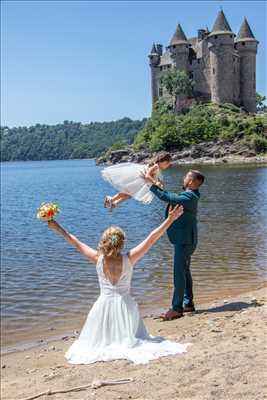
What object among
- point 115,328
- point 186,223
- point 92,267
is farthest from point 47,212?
point 92,267

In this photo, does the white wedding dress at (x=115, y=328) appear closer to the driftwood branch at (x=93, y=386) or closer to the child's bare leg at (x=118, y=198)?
the driftwood branch at (x=93, y=386)

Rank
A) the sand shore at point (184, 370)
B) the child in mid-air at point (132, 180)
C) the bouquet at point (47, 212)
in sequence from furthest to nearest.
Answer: the child in mid-air at point (132, 180)
the bouquet at point (47, 212)
the sand shore at point (184, 370)

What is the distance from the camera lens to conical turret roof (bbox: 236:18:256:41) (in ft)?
308

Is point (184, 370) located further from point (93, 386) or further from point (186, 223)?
point (186, 223)

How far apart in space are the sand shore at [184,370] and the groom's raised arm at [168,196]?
5.68 ft

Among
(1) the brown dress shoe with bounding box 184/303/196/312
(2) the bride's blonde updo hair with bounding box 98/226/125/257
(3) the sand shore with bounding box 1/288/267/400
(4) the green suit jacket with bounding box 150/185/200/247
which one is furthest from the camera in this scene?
(1) the brown dress shoe with bounding box 184/303/196/312

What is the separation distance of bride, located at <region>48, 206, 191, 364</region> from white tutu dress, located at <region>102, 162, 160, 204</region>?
0.84 m

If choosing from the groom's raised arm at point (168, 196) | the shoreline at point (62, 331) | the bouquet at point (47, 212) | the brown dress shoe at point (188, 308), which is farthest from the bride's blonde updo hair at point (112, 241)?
the shoreline at point (62, 331)

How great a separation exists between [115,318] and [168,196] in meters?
1.88

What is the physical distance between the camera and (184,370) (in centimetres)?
514

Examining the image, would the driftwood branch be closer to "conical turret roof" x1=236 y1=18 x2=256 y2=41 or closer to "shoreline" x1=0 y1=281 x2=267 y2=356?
"shoreline" x1=0 y1=281 x2=267 y2=356

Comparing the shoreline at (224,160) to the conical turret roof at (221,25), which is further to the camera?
the conical turret roof at (221,25)

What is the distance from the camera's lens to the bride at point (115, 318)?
18.9 feet

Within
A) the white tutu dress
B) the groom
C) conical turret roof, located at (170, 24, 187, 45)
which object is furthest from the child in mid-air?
conical turret roof, located at (170, 24, 187, 45)
